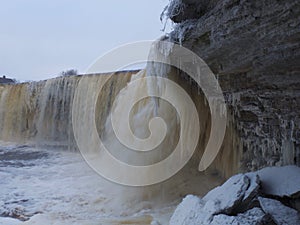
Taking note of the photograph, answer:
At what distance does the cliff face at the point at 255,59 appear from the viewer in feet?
7.07

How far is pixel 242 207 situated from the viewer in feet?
7.50

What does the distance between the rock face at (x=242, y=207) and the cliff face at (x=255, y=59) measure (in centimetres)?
49

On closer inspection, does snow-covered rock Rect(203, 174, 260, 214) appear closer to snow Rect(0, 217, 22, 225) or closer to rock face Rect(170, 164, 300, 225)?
rock face Rect(170, 164, 300, 225)

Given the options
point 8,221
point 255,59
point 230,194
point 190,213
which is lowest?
point 8,221

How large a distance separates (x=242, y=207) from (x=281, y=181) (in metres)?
0.46

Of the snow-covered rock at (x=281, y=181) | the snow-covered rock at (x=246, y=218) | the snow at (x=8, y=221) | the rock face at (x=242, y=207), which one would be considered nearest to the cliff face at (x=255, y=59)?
the snow-covered rock at (x=281, y=181)

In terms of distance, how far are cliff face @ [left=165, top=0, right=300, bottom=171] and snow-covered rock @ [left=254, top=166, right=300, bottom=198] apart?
0.17 meters

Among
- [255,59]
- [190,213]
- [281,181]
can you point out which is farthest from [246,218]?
[255,59]

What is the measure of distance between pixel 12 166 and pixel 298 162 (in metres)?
5.94

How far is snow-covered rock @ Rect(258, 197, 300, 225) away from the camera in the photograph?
2170 mm

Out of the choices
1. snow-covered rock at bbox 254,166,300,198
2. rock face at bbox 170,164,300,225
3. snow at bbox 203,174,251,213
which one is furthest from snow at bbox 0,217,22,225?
snow-covered rock at bbox 254,166,300,198

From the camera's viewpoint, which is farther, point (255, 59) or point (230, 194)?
point (255, 59)

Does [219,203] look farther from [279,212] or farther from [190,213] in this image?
[279,212]

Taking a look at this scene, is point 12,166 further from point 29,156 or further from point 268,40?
point 268,40
